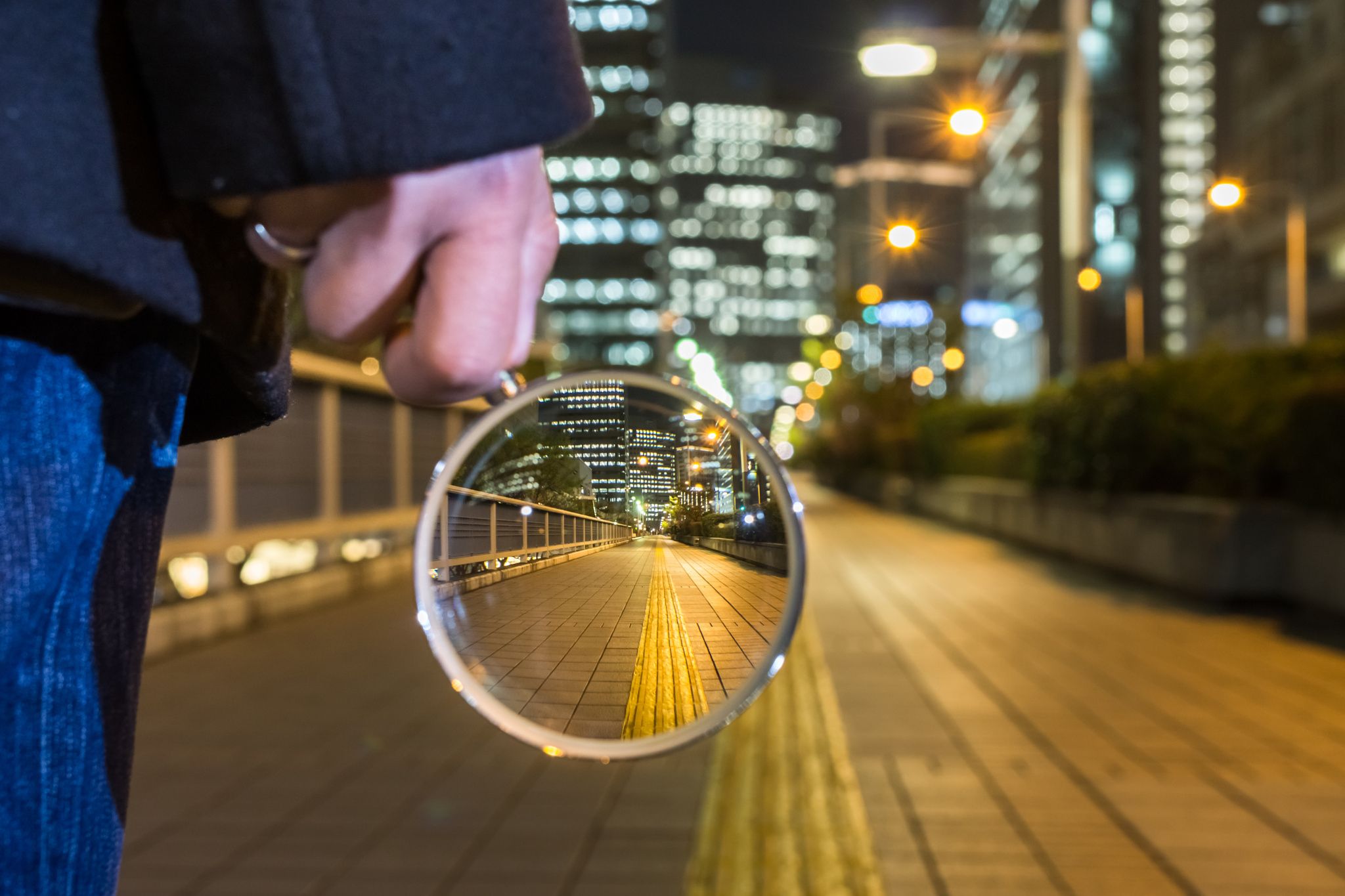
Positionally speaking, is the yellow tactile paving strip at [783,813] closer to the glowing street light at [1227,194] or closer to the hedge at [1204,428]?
the hedge at [1204,428]

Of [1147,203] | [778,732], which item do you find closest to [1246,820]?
[778,732]

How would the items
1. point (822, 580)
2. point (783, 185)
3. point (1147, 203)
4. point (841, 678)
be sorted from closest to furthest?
1. point (841, 678)
2. point (822, 580)
3. point (1147, 203)
4. point (783, 185)

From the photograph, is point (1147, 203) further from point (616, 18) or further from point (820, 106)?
point (820, 106)

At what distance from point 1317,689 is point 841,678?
2752mm

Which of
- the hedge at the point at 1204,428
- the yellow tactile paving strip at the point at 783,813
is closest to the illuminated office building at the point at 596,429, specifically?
the yellow tactile paving strip at the point at 783,813

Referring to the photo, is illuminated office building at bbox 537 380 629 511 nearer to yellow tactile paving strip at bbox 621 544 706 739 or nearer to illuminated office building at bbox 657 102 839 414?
yellow tactile paving strip at bbox 621 544 706 739

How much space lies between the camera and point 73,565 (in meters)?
1.00

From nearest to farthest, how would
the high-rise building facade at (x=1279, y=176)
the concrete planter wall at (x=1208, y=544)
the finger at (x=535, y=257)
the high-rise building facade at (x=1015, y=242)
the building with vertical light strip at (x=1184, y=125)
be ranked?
the finger at (x=535, y=257)
the concrete planter wall at (x=1208, y=544)
the high-rise building facade at (x=1015, y=242)
the high-rise building facade at (x=1279, y=176)
the building with vertical light strip at (x=1184, y=125)

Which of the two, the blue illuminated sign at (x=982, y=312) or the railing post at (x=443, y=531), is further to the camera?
the blue illuminated sign at (x=982, y=312)

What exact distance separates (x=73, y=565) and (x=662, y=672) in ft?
1.62

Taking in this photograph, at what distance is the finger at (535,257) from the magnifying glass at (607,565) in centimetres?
8

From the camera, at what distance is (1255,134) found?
184 feet

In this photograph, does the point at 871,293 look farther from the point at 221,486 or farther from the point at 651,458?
the point at 651,458

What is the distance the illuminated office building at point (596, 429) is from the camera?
1.04 m
